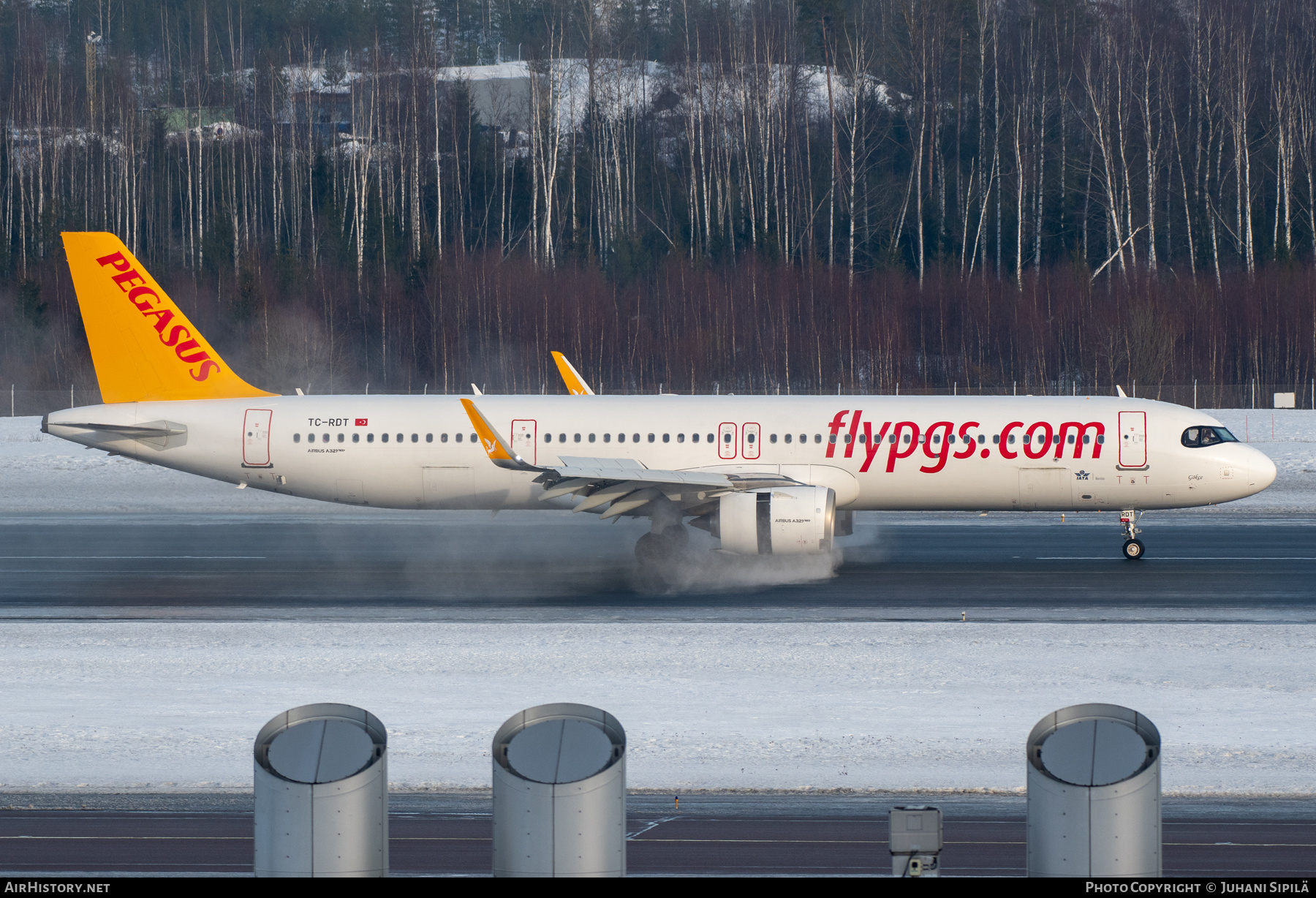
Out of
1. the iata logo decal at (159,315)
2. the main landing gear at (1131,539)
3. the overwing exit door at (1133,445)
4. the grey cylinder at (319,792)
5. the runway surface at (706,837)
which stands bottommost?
the main landing gear at (1131,539)

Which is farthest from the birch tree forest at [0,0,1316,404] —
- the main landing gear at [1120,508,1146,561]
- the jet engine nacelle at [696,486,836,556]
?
the jet engine nacelle at [696,486,836,556]

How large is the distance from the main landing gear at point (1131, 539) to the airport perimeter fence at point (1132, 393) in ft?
95.9

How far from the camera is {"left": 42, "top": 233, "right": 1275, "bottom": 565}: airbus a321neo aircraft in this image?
1031 inches

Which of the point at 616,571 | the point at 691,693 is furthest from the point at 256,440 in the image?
the point at 691,693

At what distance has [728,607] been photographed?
2131 centimetres

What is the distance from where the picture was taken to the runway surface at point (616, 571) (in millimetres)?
21359

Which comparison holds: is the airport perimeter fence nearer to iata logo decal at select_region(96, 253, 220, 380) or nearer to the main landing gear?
the main landing gear

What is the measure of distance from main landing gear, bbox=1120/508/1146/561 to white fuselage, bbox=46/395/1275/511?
61 centimetres

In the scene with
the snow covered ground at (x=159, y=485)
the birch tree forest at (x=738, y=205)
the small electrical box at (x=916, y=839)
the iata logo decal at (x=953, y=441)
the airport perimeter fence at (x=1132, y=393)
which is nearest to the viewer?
the small electrical box at (x=916, y=839)

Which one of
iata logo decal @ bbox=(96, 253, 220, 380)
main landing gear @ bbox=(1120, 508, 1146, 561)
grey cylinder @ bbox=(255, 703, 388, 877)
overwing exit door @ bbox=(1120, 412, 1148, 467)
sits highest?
iata logo decal @ bbox=(96, 253, 220, 380)

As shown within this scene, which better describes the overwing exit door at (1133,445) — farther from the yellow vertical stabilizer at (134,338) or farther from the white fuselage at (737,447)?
the yellow vertical stabilizer at (134,338)

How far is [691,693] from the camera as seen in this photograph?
15195 mm

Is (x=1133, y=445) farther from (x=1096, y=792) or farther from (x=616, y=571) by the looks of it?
(x=1096, y=792)

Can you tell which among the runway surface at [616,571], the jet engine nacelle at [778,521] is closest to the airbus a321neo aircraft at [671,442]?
the runway surface at [616,571]
